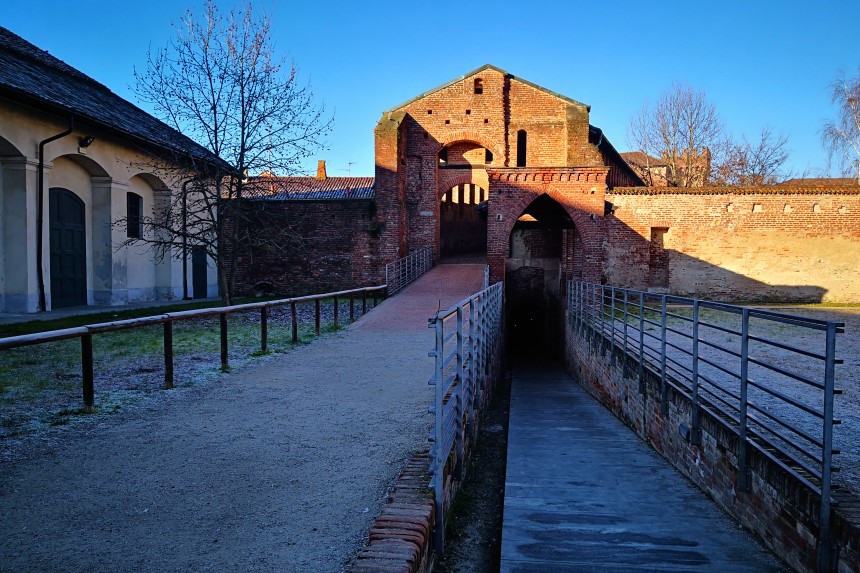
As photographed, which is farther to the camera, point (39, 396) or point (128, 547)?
point (39, 396)

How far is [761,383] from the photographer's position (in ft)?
21.6

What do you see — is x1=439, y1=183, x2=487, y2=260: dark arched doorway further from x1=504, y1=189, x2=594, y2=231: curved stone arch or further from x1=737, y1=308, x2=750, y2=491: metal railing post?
x1=737, y1=308, x2=750, y2=491: metal railing post

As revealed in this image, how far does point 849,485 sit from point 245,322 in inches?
492

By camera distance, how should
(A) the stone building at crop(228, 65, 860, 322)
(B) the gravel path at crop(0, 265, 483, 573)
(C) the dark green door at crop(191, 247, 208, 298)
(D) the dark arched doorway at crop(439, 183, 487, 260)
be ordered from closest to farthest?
(B) the gravel path at crop(0, 265, 483, 573)
(A) the stone building at crop(228, 65, 860, 322)
(C) the dark green door at crop(191, 247, 208, 298)
(D) the dark arched doorway at crop(439, 183, 487, 260)

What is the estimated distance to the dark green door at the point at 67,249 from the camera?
576 inches

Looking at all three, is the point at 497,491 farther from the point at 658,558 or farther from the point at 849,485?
the point at 849,485

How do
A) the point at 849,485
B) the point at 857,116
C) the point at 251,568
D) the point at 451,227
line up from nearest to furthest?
the point at 251,568, the point at 849,485, the point at 857,116, the point at 451,227

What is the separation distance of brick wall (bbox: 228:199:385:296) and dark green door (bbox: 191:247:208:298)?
1315 mm

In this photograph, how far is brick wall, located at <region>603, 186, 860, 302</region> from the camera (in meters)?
18.9

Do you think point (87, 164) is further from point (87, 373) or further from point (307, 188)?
point (307, 188)

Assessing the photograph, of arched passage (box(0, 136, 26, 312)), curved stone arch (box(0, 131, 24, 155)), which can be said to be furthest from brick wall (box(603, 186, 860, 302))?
curved stone arch (box(0, 131, 24, 155))

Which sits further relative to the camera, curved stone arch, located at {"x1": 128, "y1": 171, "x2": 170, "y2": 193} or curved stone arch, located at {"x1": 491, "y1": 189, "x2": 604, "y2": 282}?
curved stone arch, located at {"x1": 128, "y1": 171, "x2": 170, "y2": 193}

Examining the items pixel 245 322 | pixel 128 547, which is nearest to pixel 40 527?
pixel 128 547

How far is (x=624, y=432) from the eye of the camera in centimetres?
786
